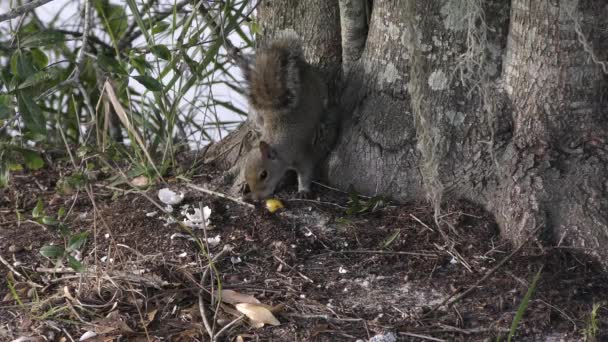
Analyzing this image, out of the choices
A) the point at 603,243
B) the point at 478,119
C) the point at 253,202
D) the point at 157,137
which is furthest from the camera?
the point at 157,137

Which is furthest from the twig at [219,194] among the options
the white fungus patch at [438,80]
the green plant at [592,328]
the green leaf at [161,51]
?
the green plant at [592,328]

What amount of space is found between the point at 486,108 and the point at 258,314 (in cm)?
84

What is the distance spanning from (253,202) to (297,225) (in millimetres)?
237

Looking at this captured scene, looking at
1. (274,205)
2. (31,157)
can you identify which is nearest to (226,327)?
(274,205)

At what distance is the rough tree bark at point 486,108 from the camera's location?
2111 mm

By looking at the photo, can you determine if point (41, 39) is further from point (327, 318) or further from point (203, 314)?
point (327, 318)

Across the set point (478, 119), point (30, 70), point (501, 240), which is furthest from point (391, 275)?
point (30, 70)

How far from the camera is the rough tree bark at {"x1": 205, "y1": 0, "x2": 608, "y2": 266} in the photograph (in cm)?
211

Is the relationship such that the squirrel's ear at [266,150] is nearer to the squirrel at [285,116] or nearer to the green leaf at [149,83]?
the squirrel at [285,116]

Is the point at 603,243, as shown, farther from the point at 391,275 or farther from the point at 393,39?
the point at 393,39

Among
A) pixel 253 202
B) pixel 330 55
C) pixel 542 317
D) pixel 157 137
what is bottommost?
pixel 542 317

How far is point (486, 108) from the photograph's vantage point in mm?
2225

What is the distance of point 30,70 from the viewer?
2195 millimetres

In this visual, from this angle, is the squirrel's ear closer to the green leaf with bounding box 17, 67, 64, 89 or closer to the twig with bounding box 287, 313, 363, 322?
the green leaf with bounding box 17, 67, 64, 89
